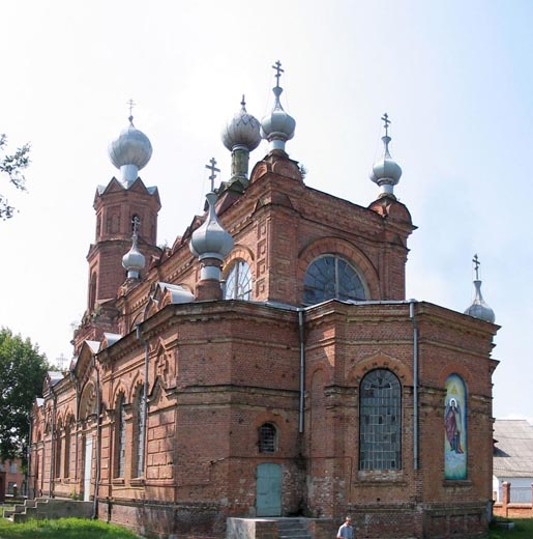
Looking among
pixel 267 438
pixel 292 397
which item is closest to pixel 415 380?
pixel 292 397

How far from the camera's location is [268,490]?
18.2 m

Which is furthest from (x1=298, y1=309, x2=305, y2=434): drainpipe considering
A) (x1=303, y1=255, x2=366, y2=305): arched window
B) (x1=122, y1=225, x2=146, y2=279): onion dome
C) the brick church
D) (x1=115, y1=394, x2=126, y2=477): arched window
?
(x1=122, y1=225, x2=146, y2=279): onion dome

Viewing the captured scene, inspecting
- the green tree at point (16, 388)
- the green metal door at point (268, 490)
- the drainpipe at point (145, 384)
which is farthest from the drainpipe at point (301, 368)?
the green tree at point (16, 388)

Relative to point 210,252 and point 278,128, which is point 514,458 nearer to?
point 278,128

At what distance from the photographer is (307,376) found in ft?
62.4

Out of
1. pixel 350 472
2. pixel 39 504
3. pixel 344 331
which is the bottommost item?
pixel 39 504

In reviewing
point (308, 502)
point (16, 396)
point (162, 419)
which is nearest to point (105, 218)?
point (16, 396)

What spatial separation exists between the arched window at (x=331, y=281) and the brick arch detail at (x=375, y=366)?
13.0ft

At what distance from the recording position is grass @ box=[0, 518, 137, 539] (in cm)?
1907

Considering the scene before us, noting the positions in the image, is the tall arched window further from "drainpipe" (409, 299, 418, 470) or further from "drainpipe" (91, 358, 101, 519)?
"drainpipe" (409, 299, 418, 470)

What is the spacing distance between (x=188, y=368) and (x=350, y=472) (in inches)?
173

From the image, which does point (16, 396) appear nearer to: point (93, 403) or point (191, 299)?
point (93, 403)

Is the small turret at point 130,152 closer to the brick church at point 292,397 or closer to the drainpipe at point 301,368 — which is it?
the brick church at point 292,397

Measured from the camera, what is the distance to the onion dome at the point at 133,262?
105 feet
